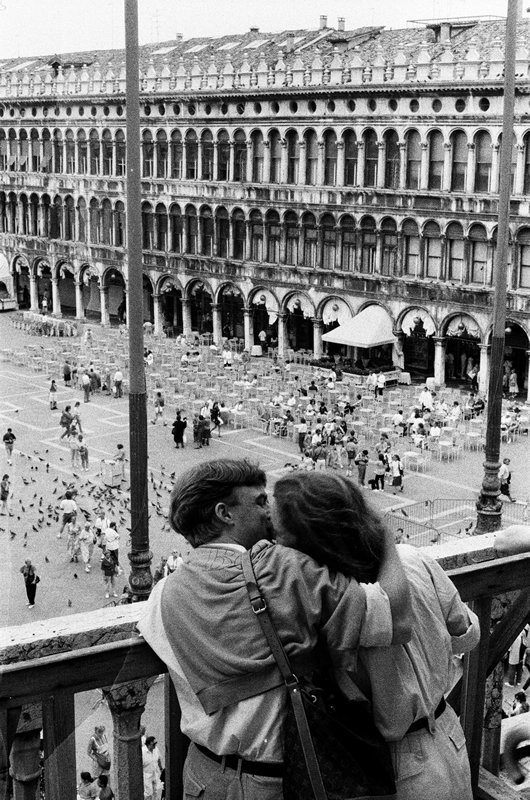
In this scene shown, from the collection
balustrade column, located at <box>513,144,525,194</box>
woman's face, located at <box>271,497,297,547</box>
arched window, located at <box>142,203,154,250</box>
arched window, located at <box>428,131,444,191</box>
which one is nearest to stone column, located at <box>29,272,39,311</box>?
arched window, located at <box>142,203,154,250</box>

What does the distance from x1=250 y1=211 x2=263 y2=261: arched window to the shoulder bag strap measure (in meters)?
47.3

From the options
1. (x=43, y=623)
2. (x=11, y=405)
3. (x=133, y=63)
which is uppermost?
(x=133, y=63)

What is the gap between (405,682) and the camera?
396 centimetres

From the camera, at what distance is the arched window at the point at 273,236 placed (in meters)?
50.1

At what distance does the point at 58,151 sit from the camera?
59594 millimetres

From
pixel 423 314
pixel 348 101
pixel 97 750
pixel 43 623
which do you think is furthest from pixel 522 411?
pixel 43 623

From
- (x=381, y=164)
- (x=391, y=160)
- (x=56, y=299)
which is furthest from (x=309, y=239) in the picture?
(x=56, y=299)

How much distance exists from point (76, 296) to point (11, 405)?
19475mm

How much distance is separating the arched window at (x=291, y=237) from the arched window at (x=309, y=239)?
0.39 metres

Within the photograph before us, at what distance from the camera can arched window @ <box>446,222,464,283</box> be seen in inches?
1673

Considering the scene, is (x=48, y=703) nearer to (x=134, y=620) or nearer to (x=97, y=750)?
(x=134, y=620)

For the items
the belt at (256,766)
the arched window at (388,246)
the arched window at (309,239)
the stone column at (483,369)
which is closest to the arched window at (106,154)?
the arched window at (309,239)

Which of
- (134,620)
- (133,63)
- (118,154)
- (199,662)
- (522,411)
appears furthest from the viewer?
(118,154)

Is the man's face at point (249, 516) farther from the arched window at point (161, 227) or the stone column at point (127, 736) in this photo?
the arched window at point (161, 227)
